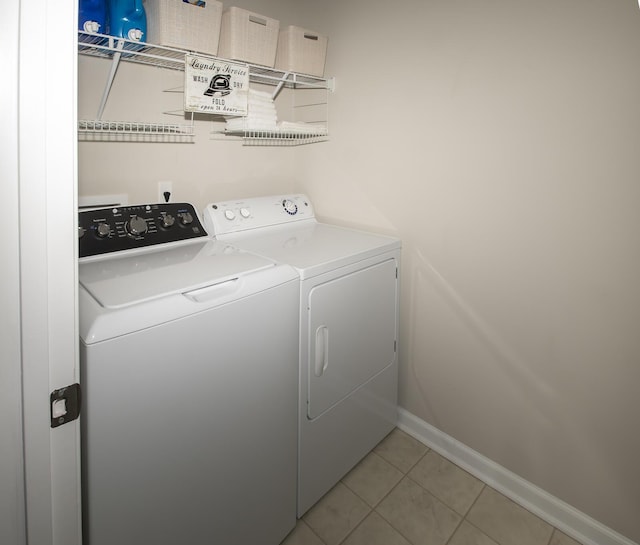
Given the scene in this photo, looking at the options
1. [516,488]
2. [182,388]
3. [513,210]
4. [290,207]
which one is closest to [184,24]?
[290,207]

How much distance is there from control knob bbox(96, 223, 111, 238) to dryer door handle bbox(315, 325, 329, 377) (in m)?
0.88

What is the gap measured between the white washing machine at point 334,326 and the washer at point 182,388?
89 mm

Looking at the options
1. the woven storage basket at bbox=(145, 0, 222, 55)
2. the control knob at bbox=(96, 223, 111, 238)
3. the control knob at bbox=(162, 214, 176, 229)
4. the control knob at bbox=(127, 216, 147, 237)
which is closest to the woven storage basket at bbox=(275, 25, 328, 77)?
the woven storage basket at bbox=(145, 0, 222, 55)

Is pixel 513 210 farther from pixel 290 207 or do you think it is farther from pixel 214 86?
pixel 214 86

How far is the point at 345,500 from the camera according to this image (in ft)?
6.03

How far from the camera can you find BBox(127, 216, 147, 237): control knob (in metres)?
1.66

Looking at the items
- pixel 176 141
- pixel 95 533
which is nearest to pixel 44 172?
pixel 95 533

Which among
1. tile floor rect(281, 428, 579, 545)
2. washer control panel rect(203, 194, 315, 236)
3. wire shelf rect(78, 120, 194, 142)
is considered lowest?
tile floor rect(281, 428, 579, 545)

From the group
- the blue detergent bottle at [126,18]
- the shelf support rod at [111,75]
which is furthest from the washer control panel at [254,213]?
the blue detergent bottle at [126,18]

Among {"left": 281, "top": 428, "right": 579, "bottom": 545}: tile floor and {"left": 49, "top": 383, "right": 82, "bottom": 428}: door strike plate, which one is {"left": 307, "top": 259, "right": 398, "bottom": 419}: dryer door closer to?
{"left": 281, "top": 428, "right": 579, "bottom": 545}: tile floor

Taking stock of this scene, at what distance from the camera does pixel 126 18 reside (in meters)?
1.55

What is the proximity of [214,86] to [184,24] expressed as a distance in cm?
24

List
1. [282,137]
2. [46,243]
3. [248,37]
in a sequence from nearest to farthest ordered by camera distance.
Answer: [46,243]
[248,37]
[282,137]

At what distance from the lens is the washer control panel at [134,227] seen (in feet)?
5.08
